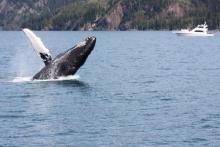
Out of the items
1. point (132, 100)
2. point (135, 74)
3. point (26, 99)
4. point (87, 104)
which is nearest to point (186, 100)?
point (132, 100)

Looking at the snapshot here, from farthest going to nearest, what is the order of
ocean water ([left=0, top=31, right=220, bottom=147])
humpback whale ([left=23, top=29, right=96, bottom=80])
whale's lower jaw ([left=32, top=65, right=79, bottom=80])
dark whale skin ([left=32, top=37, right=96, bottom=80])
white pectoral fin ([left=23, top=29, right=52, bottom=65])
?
whale's lower jaw ([left=32, top=65, right=79, bottom=80])
dark whale skin ([left=32, top=37, right=96, bottom=80])
humpback whale ([left=23, top=29, right=96, bottom=80])
white pectoral fin ([left=23, top=29, right=52, bottom=65])
ocean water ([left=0, top=31, right=220, bottom=147])

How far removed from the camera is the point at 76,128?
34.8 meters

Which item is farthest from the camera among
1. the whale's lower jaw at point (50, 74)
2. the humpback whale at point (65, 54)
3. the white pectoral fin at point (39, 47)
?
the whale's lower jaw at point (50, 74)

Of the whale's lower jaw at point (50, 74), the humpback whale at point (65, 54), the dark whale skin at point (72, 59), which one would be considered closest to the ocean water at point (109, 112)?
the whale's lower jaw at point (50, 74)

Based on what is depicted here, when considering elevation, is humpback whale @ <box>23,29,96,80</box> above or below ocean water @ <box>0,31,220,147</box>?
above

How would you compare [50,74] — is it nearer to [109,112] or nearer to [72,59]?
[72,59]

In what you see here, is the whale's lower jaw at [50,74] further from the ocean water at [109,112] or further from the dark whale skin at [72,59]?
the ocean water at [109,112]

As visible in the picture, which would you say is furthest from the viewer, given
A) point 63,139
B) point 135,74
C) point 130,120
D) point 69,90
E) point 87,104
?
point 135,74

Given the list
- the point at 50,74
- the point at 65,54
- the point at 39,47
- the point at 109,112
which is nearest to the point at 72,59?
the point at 65,54

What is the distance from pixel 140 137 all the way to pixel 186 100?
14399 mm

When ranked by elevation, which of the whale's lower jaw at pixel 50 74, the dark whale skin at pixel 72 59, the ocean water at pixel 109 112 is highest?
the dark whale skin at pixel 72 59

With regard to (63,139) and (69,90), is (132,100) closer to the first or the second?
(69,90)

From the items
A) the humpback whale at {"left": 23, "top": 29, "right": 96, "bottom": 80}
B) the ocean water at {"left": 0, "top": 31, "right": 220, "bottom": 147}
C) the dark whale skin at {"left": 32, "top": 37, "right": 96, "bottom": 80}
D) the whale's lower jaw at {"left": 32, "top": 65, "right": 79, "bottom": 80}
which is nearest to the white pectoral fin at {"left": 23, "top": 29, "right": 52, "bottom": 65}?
the humpback whale at {"left": 23, "top": 29, "right": 96, "bottom": 80}

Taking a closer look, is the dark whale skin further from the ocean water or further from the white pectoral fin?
the ocean water
